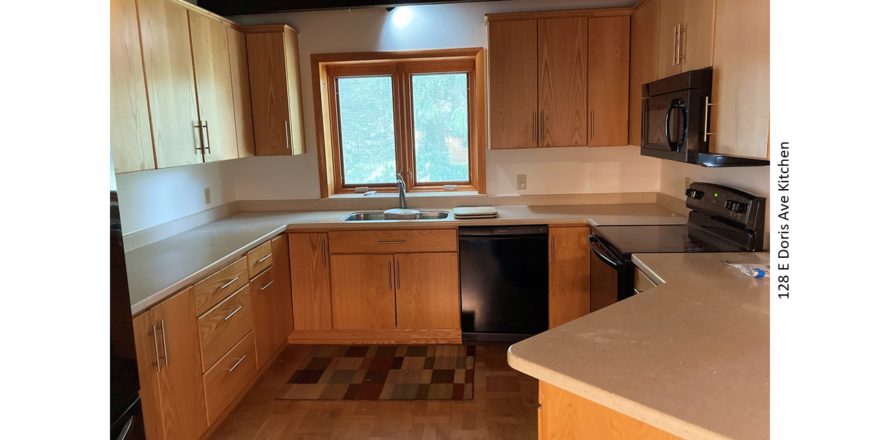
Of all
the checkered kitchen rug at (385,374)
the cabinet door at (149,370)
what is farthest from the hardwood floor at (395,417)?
the cabinet door at (149,370)

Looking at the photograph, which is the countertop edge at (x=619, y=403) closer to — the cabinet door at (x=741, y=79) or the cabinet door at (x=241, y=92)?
the cabinet door at (x=741, y=79)

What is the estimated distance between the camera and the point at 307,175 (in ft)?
12.2

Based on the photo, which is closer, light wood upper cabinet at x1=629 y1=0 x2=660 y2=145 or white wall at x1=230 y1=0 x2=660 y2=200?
light wood upper cabinet at x1=629 y1=0 x2=660 y2=145

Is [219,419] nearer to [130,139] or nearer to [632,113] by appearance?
[130,139]

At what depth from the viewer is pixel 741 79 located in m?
1.80

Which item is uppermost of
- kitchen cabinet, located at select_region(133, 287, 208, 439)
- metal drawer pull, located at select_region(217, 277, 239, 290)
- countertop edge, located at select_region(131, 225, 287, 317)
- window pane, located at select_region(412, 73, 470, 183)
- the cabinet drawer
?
window pane, located at select_region(412, 73, 470, 183)

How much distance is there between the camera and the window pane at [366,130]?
3707 millimetres

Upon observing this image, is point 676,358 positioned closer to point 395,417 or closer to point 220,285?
point 395,417

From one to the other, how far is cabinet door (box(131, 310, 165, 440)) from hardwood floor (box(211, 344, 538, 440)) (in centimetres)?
61

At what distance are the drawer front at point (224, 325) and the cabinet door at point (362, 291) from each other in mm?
631

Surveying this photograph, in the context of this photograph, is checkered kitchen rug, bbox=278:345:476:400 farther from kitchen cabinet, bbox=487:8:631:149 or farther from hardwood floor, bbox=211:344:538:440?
kitchen cabinet, bbox=487:8:631:149

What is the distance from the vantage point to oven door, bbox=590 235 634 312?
2.21m

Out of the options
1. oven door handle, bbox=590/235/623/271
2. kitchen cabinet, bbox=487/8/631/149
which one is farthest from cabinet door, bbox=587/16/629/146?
oven door handle, bbox=590/235/623/271
